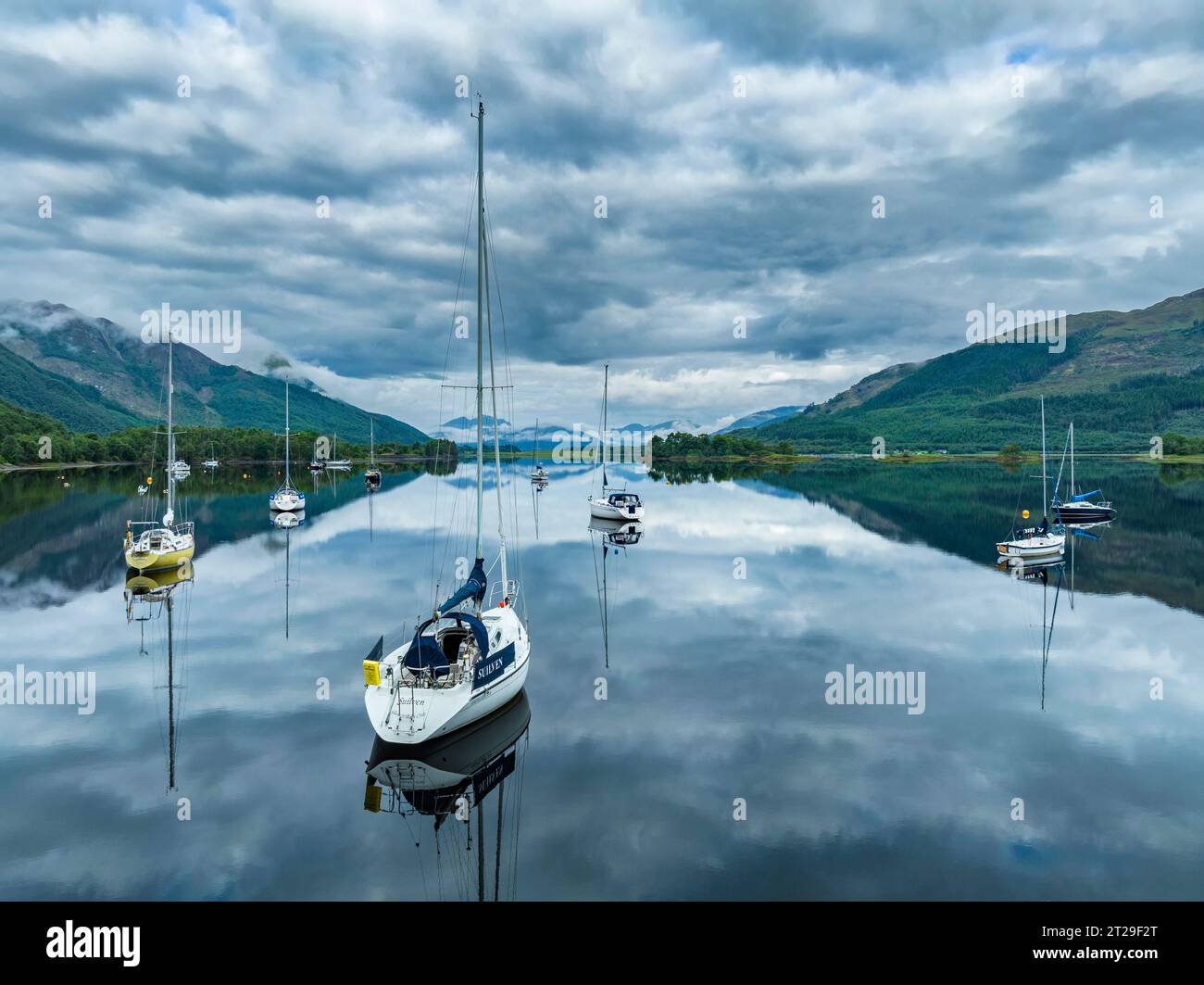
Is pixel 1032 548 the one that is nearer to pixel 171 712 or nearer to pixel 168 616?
pixel 171 712

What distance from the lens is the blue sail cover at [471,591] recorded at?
2331 centimetres

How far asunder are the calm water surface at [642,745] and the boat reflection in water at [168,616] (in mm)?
223

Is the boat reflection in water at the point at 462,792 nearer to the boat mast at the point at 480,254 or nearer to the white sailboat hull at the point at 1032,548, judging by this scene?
the boat mast at the point at 480,254

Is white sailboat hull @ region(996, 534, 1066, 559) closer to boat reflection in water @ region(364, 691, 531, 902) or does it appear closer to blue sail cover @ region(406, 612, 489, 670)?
boat reflection in water @ region(364, 691, 531, 902)

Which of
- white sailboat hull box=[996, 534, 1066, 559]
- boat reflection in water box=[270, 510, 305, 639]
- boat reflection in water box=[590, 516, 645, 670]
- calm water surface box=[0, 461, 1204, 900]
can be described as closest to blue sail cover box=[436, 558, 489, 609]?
calm water surface box=[0, 461, 1204, 900]

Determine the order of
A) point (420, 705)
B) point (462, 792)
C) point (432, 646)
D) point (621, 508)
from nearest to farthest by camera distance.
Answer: point (462, 792) → point (420, 705) → point (432, 646) → point (621, 508)

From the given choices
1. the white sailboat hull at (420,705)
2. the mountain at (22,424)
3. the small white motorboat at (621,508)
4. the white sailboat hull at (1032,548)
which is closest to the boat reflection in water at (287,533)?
the white sailboat hull at (420,705)

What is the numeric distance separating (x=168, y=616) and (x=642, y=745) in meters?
28.1

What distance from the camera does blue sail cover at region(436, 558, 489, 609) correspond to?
23.3 metres

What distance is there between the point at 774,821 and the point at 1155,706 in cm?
1796

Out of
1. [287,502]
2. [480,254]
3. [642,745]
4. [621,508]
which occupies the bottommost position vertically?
[642,745]

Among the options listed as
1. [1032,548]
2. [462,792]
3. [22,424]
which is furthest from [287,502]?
[22,424]

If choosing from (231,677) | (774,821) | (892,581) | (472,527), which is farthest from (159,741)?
(472,527)

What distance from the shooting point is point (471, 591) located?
2395 cm
